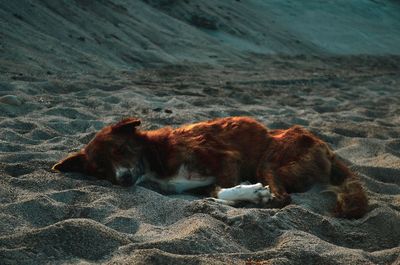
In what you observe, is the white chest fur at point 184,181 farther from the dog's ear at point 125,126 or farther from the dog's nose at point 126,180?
the dog's ear at point 125,126

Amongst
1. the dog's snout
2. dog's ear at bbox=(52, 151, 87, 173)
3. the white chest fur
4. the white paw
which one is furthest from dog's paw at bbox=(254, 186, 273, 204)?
dog's ear at bbox=(52, 151, 87, 173)

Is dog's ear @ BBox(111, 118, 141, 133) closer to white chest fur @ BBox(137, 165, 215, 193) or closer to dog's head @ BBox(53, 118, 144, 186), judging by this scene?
dog's head @ BBox(53, 118, 144, 186)

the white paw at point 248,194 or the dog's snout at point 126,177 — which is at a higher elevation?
the white paw at point 248,194

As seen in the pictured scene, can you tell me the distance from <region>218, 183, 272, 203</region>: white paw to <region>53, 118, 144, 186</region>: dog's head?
83 cm

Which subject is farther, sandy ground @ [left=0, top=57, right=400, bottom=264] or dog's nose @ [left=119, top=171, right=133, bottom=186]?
dog's nose @ [left=119, top=171, right=133, bottom=186]

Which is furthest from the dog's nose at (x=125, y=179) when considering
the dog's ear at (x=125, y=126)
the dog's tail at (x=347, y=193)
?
the dog's tail at (x=347, y=193)

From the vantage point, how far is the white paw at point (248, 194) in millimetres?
4418

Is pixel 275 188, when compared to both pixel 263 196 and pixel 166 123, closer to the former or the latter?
pixel 263 196

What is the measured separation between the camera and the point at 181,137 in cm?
498

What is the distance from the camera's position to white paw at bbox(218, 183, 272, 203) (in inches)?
174

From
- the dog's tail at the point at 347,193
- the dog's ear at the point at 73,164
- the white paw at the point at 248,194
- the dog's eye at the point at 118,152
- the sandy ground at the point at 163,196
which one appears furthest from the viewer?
the dog's eye at the point at 118,152

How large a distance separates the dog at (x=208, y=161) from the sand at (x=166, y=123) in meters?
0.15

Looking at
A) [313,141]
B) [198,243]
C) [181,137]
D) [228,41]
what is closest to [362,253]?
[198,243]

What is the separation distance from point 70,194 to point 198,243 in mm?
1374
